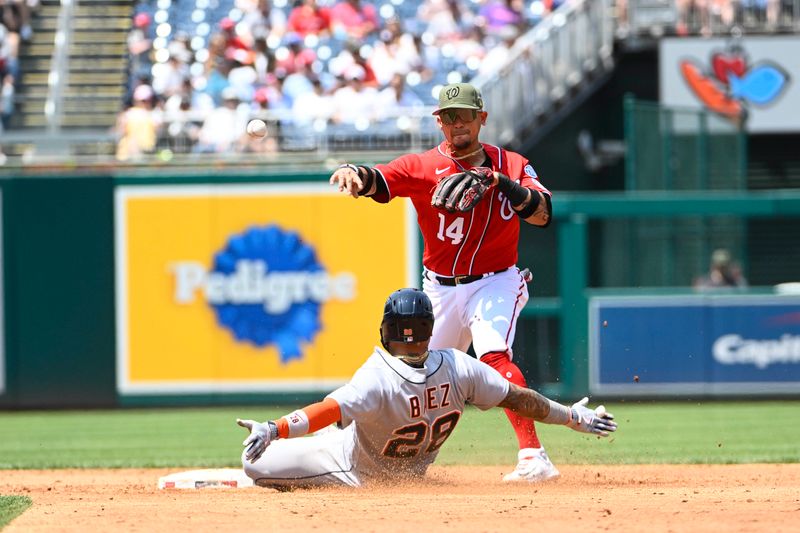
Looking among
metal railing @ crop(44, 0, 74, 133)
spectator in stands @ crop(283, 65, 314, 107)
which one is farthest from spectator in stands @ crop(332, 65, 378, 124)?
metal railing @ crop(44, 0, 74, 133)

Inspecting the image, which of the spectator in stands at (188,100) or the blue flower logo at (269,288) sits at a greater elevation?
the spectator in stands at (188,100)

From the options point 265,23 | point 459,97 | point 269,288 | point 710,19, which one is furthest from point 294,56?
point 459,97

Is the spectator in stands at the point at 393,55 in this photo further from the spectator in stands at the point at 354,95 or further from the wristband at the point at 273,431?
the wristband at the point at 273,431

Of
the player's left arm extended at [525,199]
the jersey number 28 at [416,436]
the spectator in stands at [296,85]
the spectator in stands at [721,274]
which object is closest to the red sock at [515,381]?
the jersey number 28 at [416,436]

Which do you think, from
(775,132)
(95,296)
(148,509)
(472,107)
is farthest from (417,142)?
(148,509)

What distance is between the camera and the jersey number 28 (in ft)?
21.7

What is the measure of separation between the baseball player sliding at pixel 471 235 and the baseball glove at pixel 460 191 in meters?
0.18

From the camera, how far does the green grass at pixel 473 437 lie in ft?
30.3

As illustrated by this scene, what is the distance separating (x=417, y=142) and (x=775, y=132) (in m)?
5.59

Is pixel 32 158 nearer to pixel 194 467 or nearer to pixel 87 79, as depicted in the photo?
pixel 87 79

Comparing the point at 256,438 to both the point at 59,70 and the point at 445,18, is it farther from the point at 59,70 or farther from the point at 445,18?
the point at 59,70

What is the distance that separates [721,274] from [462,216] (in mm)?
8069

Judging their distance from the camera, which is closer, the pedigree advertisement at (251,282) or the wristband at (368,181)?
the wristband at (368,181)

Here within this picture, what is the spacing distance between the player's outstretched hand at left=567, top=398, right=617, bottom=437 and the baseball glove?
1.18 meters
